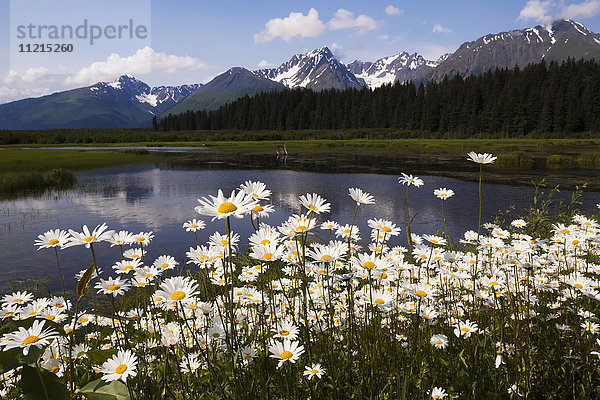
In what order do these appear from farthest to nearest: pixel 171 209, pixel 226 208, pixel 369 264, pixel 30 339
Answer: pixel 171 209
pixel 369 264
pixel 226 208
pixel 30 339

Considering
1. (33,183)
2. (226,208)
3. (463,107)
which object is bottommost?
(33,183)

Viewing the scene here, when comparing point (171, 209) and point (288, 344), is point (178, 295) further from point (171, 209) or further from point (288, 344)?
point (171, 209)

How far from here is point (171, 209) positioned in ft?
65.1

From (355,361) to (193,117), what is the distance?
553ft

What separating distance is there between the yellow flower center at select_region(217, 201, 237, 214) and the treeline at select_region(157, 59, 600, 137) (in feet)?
341

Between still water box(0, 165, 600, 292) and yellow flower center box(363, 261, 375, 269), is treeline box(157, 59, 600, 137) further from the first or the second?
yellow flower center box(363, 261, 375, 269)

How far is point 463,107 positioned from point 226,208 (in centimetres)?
11876

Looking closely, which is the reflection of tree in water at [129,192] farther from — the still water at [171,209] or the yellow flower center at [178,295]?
the yellow flower center at [178,295]

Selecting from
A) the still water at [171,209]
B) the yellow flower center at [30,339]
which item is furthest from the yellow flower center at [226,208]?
the still water at [171,209]

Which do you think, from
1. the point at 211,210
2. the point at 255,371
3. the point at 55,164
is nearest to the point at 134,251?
the point at 255,371

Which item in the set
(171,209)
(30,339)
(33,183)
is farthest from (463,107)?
(30,339)

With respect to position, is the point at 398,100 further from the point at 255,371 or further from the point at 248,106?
the point at 255,371

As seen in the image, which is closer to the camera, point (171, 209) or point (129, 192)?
point (171, 209)

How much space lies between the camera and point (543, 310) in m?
4.35
